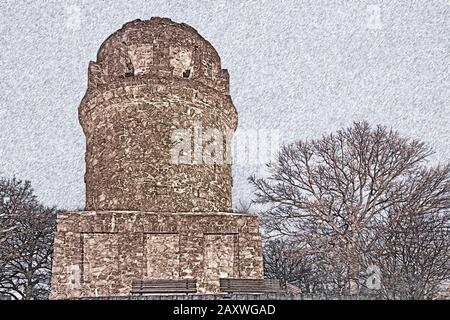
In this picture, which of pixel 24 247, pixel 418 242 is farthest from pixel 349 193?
pixel 24 247

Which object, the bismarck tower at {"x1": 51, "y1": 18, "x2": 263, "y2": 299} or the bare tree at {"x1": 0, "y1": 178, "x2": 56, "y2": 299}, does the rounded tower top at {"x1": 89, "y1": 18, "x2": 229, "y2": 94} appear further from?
the bare tree at {"x1": 0, "y1": 178, "x2": 56, "y2": 299}

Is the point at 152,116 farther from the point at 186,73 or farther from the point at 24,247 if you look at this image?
the point at 24,247

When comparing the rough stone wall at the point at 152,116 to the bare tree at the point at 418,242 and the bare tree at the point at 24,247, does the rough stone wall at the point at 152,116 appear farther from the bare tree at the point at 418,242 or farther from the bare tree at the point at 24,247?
the bare tree at the point at 24,247

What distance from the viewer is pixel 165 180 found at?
19281 mm

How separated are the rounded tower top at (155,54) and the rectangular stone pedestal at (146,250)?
17.5 feet

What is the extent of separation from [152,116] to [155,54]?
2.26 m

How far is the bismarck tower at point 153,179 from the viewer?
675 inches

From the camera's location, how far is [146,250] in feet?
57.2

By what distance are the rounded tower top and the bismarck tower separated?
0.03 meters

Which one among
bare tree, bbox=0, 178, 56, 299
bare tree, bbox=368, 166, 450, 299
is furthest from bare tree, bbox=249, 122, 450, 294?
bare tree, bbox=0, 178, 56, 299

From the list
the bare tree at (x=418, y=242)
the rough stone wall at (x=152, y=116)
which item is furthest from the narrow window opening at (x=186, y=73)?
the bare tree at (x=418, y=242)
